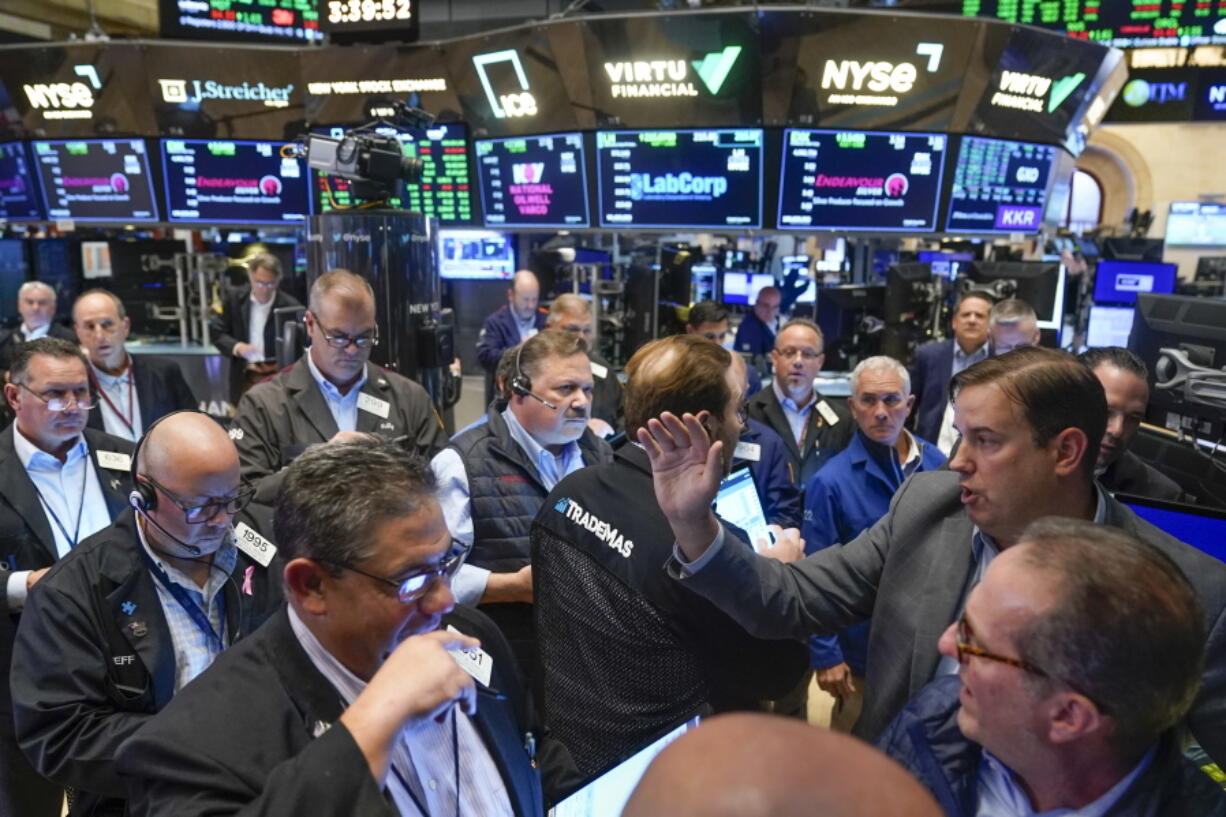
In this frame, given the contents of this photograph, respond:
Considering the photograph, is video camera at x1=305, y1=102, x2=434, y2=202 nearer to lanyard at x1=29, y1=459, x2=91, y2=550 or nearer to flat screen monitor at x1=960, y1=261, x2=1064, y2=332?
lanyard at x1=29, y1=459, x2=91, y2=550

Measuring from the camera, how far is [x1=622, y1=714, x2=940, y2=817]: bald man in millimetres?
614

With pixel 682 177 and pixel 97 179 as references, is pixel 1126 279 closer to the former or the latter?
pixel 682 177

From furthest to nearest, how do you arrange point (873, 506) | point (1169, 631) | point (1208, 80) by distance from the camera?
point (1208, 80), point (873, 506), point (1169, 631)

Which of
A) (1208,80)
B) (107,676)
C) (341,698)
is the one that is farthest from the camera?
(1208,80)

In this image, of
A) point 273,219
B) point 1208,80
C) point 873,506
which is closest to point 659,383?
point 873,506

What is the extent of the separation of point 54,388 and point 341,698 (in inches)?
77.1

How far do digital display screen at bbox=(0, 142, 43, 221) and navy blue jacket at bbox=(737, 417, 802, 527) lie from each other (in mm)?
7243

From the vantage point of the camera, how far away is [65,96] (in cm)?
742

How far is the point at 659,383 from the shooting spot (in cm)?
195

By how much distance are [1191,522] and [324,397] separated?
8.69 feet

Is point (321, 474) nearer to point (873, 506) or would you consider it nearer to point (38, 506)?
point (38, 506)

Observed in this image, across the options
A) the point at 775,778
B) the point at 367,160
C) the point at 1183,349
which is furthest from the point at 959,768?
the point at 367,160

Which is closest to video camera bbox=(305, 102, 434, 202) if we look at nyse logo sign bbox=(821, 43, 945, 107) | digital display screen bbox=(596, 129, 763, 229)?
digital display screen bbox=(596, 129, 763, 229)

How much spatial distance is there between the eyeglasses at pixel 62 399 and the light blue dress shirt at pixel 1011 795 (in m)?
2.62
